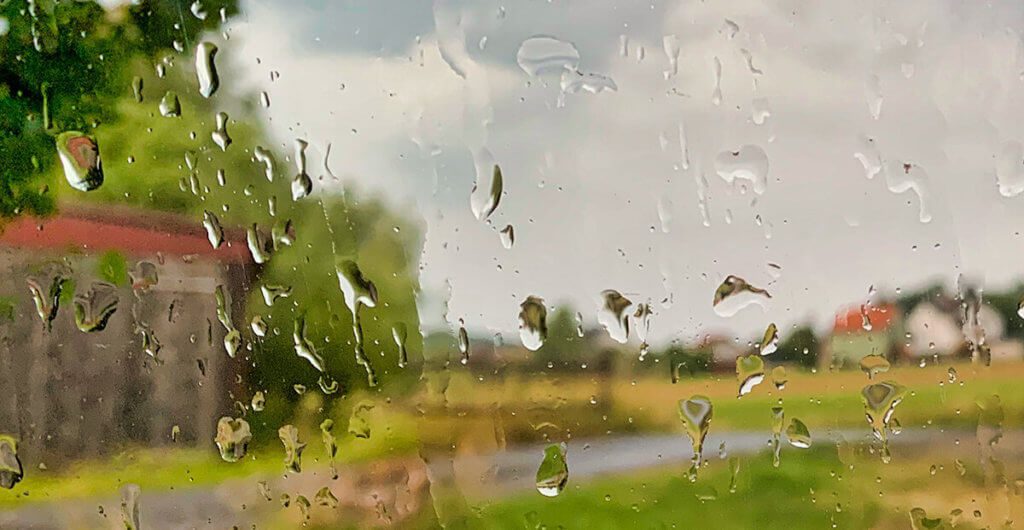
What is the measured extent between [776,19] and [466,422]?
0.37 metres

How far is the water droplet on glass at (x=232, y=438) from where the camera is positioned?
26.5 inches

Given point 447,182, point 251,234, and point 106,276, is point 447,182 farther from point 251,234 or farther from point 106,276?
point 106,276

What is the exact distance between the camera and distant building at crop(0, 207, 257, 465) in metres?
0.68

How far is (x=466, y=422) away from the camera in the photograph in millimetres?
632

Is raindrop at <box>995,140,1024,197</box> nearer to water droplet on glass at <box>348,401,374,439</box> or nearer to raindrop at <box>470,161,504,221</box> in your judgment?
raindrop at <box>470,161,504,221</box>

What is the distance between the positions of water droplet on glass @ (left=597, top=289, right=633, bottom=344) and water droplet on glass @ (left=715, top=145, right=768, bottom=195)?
115mm

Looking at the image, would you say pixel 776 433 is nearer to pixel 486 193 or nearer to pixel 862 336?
pixel 862 336

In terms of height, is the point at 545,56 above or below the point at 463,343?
above

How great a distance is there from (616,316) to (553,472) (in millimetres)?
126

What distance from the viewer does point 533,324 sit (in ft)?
2.04

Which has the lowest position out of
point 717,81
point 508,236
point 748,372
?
point 748,372

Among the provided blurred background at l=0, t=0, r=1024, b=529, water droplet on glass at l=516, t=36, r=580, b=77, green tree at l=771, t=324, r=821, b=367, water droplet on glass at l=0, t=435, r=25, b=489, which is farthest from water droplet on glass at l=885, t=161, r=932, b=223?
water droplet on glass at l=0, t=435, r=25, b=489

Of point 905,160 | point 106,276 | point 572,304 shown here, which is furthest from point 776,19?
point 106,276

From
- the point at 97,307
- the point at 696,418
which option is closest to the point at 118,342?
the point at 97,307
